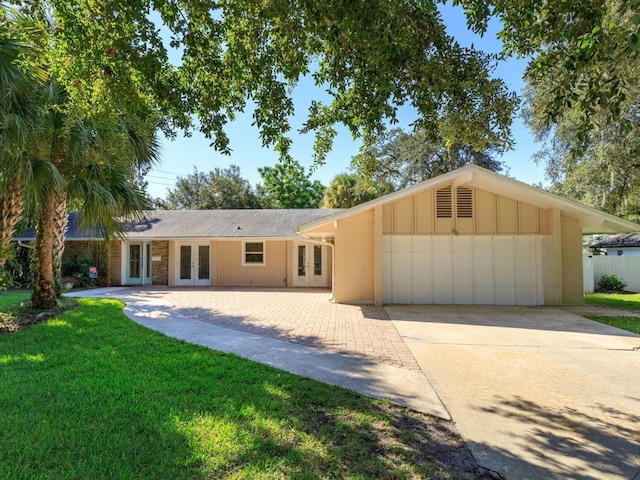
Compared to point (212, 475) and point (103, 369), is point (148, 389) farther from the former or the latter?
point (212, 475)

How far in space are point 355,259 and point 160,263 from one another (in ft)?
33.7

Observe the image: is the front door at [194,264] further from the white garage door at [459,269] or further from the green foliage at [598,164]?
the green foliage at [598,164]

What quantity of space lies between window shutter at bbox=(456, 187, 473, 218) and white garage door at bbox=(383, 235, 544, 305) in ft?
2.64

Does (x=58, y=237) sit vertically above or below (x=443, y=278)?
above

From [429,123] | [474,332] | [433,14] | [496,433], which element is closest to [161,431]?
[496,433]

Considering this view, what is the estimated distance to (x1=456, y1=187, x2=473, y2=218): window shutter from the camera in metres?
10.8

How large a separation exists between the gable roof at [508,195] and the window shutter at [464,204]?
0.31 m

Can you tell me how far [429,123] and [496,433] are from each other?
397cm

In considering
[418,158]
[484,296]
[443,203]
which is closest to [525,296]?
[484,296]

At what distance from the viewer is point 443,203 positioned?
10859mm

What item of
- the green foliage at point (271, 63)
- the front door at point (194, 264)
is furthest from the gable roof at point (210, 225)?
the green foliage at point (271, 63)

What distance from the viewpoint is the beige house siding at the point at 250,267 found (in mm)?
15820

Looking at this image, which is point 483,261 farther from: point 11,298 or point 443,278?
point 11,298

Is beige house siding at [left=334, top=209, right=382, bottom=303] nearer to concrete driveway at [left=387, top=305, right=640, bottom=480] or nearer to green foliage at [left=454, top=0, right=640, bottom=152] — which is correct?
concrete driveway at [left=387, top=305, right=640, bottom=480]
